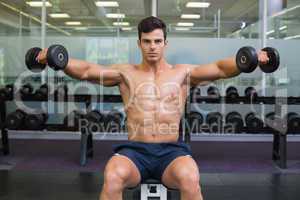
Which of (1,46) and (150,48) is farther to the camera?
(1,46)

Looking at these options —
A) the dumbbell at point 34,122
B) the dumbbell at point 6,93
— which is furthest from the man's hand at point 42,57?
the dumbbell at point 6,93

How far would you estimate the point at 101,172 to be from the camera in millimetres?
3662

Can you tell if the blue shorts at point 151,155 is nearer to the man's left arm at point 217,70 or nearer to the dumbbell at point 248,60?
the man's left arm at point 217,70

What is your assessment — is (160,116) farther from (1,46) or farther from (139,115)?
(1,46)

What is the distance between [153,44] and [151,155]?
48cm

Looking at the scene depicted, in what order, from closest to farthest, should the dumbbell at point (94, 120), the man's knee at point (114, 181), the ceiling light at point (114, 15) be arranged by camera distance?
the man's knee at point (114, 181), the dumbbell at point (94, 120), the ceiling light at point (114, 15)

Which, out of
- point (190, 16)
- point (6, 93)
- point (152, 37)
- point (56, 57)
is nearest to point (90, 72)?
point (56, 57)

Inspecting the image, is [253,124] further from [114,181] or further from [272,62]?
[114,181]

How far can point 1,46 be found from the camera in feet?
18.2

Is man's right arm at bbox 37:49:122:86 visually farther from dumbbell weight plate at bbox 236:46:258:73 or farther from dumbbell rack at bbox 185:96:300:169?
dumbbell rack at bbox 185:96:300:169

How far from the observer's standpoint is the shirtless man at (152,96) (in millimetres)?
1813

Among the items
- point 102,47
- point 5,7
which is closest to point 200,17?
point 102,47

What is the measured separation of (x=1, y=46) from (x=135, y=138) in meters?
4.17

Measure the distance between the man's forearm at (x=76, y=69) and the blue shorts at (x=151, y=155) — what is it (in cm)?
37
